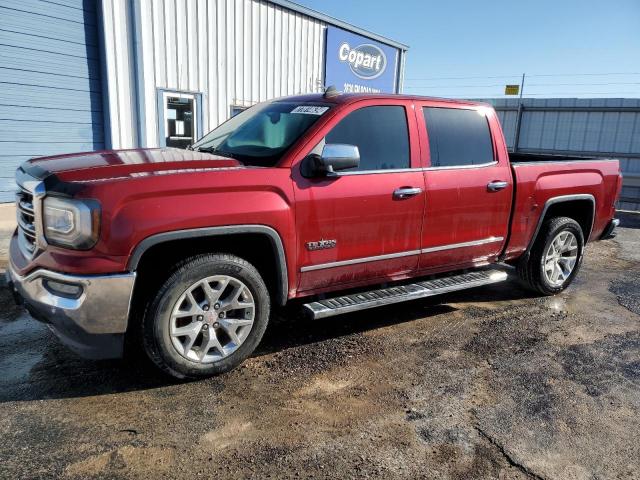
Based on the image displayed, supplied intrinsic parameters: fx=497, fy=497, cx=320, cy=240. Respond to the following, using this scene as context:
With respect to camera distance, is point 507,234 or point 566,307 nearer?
point 507,234

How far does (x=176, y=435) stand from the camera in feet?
8.92

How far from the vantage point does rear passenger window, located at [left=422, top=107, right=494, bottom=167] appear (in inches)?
167

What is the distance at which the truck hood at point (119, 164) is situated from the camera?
2930 millimetres

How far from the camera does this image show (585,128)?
544 inches

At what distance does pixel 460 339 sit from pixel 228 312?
201 centimetres

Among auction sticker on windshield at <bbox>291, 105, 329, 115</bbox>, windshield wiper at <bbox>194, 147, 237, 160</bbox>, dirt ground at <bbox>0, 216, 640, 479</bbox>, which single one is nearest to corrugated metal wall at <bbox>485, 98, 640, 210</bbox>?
dirt ground at <bbox>0, 216, 640, 479</bbox>

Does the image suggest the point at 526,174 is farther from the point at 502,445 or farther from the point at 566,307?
the point at 502,445

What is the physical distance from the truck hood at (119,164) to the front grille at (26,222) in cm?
16

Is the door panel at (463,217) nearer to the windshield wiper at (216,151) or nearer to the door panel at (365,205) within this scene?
the door panel at (365,205)

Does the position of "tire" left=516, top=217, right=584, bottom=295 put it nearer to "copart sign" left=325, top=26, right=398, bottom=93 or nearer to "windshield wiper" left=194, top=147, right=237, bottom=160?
"windshield wiper" left=194, top=147, right=237, bottom=160

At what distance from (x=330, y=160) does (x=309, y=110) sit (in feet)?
2.24

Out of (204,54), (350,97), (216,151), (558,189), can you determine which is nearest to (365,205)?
(350,97)

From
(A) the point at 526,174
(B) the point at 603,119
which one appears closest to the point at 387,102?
(A) the point at 526,174

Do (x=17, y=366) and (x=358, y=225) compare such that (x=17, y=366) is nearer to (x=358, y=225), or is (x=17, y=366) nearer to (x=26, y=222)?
(x=26, y=222)
